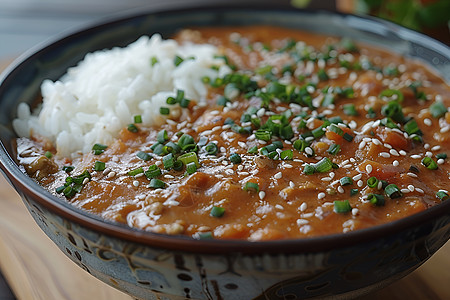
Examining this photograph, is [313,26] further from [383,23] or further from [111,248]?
[111,248]

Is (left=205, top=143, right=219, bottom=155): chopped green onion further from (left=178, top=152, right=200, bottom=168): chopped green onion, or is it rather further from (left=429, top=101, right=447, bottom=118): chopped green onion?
(left=429, top=101, right=447, bottom=118): chopped green onion

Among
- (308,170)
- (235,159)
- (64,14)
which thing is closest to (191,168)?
(235,159)

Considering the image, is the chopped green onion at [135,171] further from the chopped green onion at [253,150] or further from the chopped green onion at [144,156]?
the chopped green onion at [253,150]

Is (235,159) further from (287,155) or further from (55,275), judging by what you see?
(55,275)

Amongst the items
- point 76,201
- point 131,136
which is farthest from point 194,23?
point 76,201

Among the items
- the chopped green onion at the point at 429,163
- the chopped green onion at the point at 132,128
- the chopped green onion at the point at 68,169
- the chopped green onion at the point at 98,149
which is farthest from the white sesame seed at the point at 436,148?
the chopped green onion at the point at 68,169
